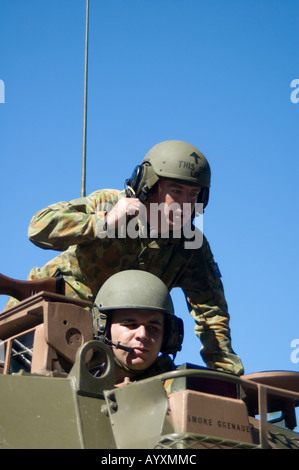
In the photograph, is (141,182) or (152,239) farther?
(152,239)

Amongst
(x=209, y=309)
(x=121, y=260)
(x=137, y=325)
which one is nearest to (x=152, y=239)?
(x=121, y=260)

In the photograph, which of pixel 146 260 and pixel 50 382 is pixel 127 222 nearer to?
pixel 146 260

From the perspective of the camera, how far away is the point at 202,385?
16.1ft

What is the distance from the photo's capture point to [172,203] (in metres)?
7.89

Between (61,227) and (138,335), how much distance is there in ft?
4.45

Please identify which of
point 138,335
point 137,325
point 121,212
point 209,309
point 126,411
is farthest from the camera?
point 209,309

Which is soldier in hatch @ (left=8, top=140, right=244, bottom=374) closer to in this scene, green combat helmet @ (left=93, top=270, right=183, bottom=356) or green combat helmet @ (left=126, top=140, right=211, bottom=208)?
green combat helmet @ (left=126, top=140, right=211, bottom=208)

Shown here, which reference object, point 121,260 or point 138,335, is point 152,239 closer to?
point 121,260

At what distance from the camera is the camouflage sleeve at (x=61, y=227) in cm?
731

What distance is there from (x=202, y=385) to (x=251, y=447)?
1.66 ft

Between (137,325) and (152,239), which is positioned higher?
(152,239)

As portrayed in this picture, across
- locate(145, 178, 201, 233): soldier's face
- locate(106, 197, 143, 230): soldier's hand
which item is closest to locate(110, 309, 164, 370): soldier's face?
locate(106, 197, 143, 230): soldier's hand

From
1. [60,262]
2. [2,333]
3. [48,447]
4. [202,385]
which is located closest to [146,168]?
[60,262]
